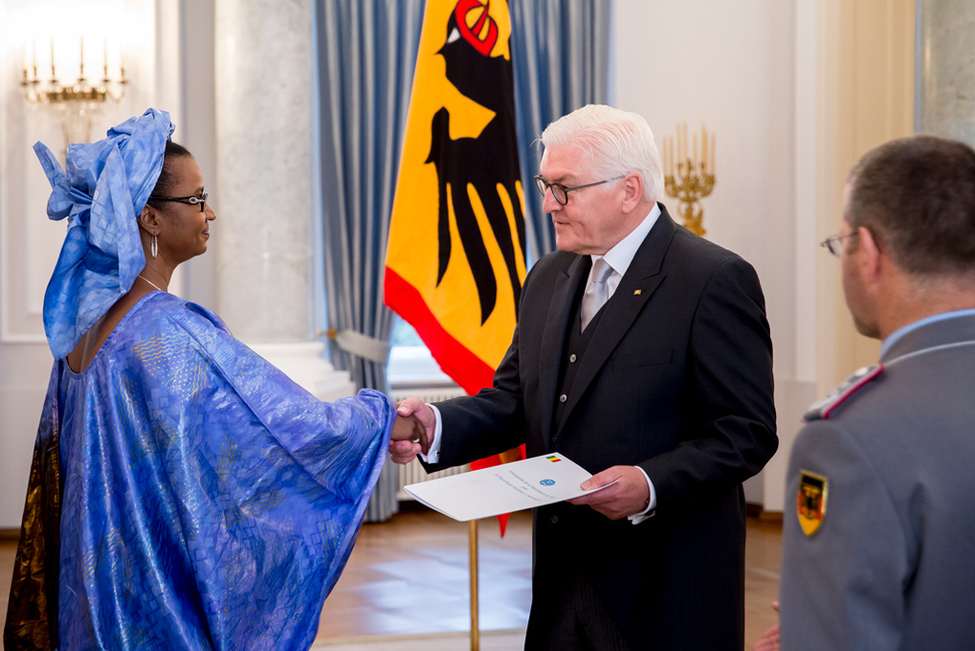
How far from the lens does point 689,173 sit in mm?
5590

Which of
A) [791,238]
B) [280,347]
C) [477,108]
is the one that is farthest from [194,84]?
[791,238]

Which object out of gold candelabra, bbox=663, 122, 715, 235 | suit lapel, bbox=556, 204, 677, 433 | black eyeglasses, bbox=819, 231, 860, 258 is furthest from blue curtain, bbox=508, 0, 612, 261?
black eyeglasses, bbox=819, 231, 860, 258

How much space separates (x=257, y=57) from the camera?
510cm

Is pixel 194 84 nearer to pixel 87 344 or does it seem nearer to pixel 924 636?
pixel 87 344

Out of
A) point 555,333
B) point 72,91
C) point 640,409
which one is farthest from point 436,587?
point 72,91

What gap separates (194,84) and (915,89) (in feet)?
14.7

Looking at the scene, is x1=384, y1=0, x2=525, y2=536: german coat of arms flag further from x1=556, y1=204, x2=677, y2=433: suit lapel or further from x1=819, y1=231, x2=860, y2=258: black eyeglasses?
x1=819, y1=231, x2=860, y2=258: black eyeglasses

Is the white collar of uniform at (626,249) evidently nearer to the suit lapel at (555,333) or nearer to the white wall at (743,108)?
the suit lapel at (555,333)

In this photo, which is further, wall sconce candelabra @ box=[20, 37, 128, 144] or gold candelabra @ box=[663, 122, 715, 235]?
gold candelabra @ box=[663, 122, 715, 235]

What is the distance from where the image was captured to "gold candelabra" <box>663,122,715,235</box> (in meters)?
5.58

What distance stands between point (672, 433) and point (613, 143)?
2.26 ft

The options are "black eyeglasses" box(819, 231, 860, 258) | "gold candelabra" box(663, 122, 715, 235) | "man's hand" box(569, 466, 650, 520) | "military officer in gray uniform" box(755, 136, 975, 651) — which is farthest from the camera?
"gold candelabra" box(663, 122, 715, 235)

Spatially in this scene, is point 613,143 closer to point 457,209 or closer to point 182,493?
point 182,493

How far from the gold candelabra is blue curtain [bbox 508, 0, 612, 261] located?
0.67 metres
